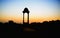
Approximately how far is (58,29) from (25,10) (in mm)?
10226

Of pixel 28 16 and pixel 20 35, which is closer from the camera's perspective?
pixel 20 35

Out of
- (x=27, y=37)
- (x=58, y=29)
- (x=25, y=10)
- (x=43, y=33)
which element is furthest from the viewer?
(x=25, y=10)

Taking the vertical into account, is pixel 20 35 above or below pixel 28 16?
below

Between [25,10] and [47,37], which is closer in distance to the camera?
[47,37]

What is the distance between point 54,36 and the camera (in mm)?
11312

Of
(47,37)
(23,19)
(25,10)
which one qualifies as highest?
(25,10)

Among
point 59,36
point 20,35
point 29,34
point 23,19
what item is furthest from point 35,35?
point 23,19

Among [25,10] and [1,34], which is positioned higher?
[25,10]

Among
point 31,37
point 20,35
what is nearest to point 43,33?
point 31,37

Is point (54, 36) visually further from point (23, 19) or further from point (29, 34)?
point (23, 19)

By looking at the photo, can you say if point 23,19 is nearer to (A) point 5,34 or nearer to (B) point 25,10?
(B) point 25,10

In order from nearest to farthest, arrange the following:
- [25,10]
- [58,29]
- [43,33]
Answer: [43,33] → [58,29] → [25,10]

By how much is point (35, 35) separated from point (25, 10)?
11.0m

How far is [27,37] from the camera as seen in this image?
431 inches
